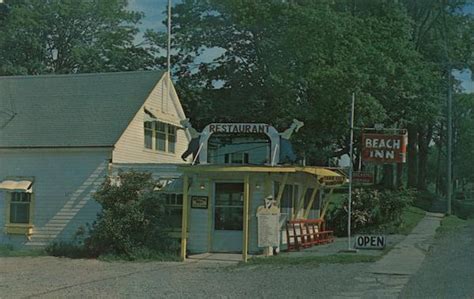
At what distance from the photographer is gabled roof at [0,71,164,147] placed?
19953 millimetres

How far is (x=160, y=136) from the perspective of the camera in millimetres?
23062

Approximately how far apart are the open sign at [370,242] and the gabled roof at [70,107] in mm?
6869

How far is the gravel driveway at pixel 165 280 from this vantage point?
→ 11219mm

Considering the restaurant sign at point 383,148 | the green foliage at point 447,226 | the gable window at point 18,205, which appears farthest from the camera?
the green foliage at point 447,226

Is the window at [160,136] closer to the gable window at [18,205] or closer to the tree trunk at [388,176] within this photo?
the gable window at [18,205]

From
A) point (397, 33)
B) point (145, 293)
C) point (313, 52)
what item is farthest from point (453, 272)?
point (397, 33)

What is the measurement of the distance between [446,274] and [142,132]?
1065 centimetres

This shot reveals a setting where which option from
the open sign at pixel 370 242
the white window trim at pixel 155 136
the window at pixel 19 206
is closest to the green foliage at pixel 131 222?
the window at pixel 19 206

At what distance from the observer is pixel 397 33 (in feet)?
105

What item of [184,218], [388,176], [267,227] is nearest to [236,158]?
[267,227]

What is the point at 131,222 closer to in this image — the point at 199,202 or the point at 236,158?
the point at 199,202

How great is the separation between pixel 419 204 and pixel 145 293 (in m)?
28.0

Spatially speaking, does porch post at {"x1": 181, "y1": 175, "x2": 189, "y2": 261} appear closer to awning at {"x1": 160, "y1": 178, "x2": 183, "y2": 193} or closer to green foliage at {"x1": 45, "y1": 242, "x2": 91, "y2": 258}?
awning at {"x1": 160, "y1": 178, "x2": 183, "y2": 193}

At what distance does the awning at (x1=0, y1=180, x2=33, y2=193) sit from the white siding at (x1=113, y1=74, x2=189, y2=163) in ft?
8.04
